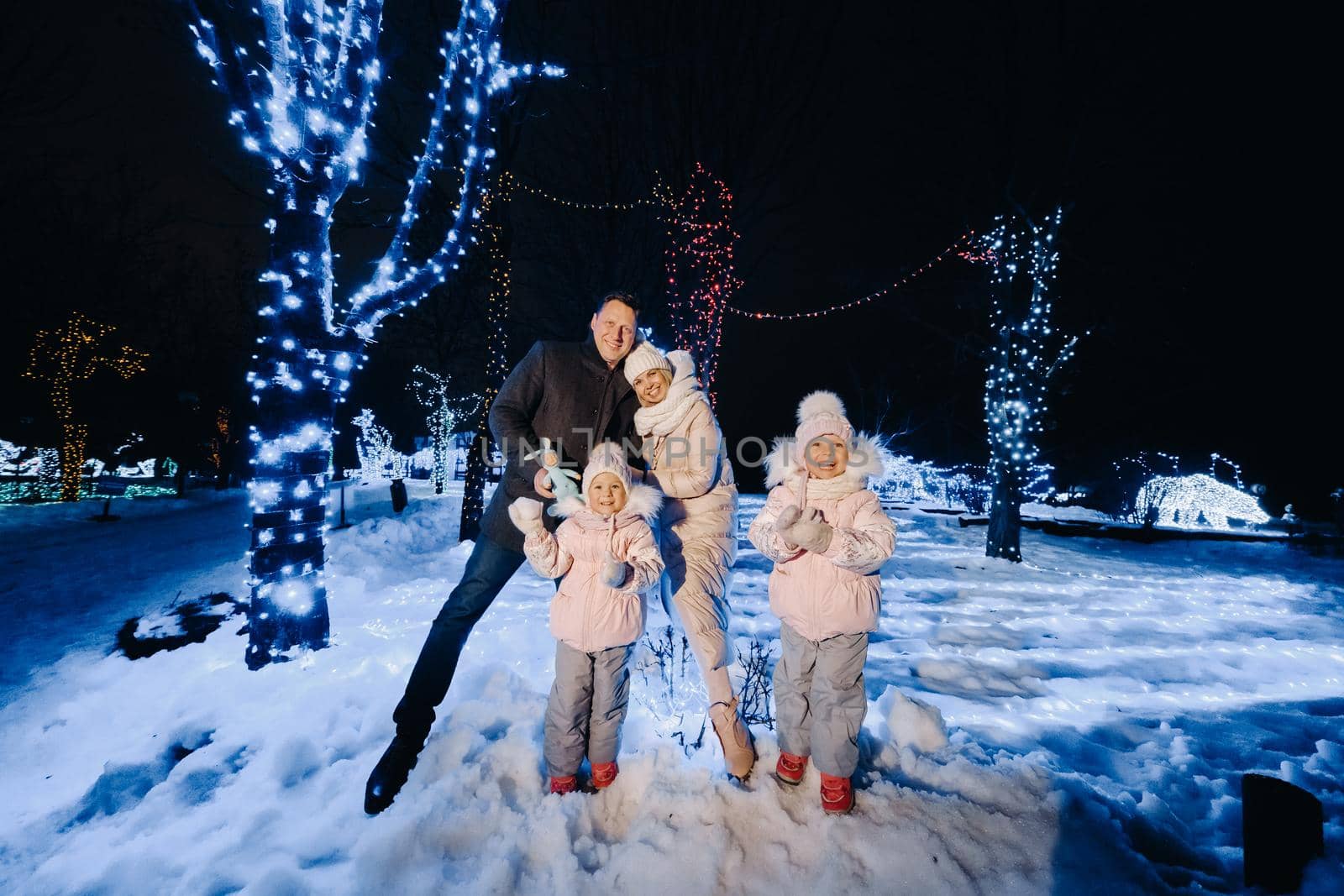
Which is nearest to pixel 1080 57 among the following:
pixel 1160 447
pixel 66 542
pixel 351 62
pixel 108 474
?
pixel 351 62

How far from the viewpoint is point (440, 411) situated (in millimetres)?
21859

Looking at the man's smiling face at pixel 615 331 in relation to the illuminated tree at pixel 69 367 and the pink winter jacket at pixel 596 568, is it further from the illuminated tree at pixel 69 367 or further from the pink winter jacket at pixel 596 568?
the illuminated tree at pixel 69 367

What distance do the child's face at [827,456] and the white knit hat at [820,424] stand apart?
0.07ft

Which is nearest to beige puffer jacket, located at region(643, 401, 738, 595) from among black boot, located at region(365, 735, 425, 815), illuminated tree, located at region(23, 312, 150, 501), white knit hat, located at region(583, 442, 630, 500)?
white knit hat, located at region(583, 442, 630, 500)

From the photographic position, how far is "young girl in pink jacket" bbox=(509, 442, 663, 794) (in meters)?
2.34

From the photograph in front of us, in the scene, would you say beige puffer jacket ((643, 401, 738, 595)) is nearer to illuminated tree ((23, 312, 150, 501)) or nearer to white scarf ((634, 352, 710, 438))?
white scarf ((634, 352, 710, 438))

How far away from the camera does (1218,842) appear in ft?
7.47

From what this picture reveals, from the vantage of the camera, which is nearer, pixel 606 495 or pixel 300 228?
pixel 606 495

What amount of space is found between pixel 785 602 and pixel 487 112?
4.41 meters

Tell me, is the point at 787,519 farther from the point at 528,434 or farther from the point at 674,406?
the point at 528,434

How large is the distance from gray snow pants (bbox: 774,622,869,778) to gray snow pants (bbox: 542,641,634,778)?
73 cm

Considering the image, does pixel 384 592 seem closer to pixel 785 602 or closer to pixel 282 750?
pixel 282 750

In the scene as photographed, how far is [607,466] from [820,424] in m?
0.99

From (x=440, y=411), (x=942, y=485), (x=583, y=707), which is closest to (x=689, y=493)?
(x=583, y=707)
